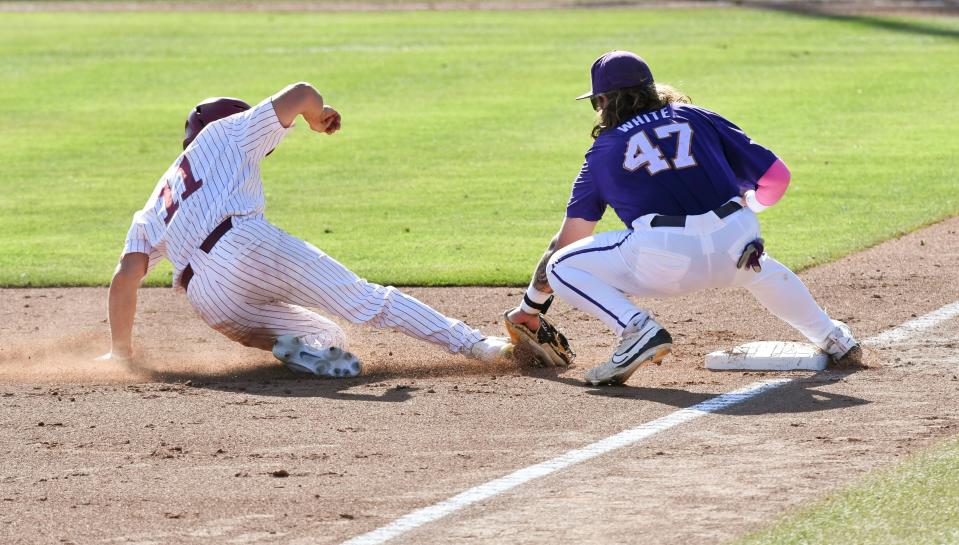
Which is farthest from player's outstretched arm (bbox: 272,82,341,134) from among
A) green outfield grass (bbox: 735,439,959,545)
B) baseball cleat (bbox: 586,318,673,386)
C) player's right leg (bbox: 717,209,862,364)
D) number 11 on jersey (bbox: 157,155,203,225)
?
green outfield grass (bbox: 735,439,959,545)

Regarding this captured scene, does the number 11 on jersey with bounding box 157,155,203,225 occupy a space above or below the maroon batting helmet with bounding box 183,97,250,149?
below

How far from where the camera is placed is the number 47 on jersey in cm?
609

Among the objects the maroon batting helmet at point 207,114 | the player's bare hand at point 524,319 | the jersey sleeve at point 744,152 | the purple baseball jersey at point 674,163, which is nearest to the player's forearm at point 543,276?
the player's bare hand at point 524,319

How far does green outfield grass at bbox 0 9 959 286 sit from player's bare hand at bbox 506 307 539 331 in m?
2.24

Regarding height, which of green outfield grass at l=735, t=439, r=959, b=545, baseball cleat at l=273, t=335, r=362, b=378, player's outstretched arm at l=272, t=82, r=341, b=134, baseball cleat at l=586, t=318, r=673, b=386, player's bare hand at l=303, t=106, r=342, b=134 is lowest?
baseball cleat at l=273, t=335, r=362, b=378

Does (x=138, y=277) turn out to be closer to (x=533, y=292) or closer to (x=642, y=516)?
(x=533, y=292)

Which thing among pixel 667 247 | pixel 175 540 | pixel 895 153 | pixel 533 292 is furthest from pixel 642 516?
pixel 895 153

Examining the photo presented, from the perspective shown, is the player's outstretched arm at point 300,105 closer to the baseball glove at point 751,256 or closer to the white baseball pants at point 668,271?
the white baseball pants at point 668,271

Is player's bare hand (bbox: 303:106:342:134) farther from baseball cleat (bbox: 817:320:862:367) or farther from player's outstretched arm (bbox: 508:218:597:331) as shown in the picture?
baseball cleat (bbox: 817:320:862:367)

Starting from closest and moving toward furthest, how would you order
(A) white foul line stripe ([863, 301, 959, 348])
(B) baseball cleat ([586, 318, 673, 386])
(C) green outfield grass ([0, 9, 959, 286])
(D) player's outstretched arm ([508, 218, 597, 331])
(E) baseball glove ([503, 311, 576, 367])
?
(B) baseball cleat ([586, 318, 673, 386]) < (D) player's outstretched arm ([508, 218, 597, 331]) < (E) baseball glove ([503, 311, 576, 367]) < (A) white foul line stripe ([863, 301, 959, 348]) < (C) green outfield grass ([0, 9, 959, 286])

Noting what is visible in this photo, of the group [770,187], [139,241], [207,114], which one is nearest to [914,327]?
[770,187]

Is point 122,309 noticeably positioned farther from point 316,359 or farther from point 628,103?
point 628,103

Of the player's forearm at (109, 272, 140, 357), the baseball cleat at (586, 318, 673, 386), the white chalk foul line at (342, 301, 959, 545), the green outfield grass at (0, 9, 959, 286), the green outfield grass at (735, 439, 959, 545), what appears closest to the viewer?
the green outfield grass at (735, 439, 959, 545)

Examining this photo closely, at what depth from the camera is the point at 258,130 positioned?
6.63 meters
